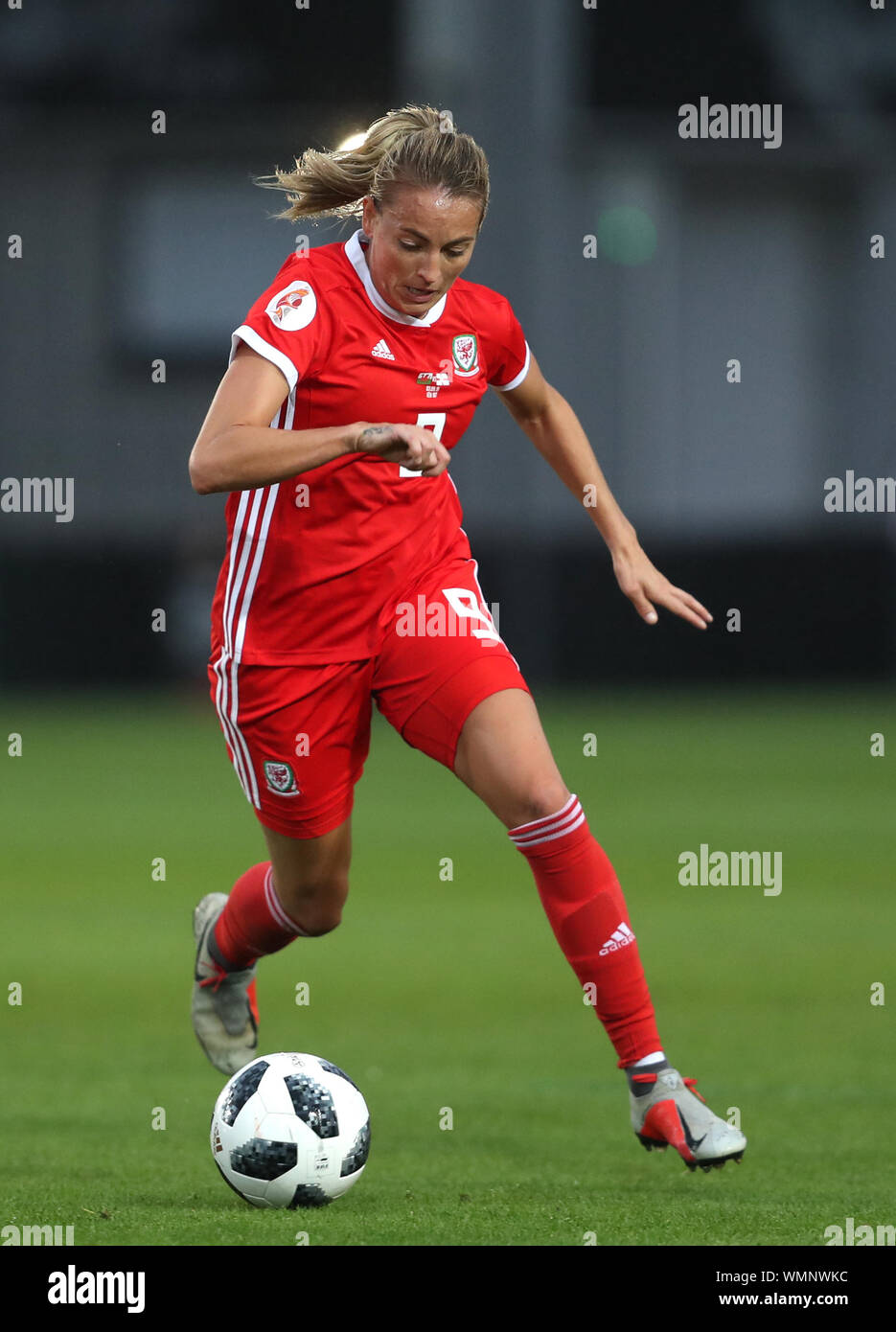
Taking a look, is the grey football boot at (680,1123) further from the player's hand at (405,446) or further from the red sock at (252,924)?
the player's hand at (405,446)

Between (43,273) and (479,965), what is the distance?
16.0 meters

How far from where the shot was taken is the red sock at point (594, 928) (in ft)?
17.3

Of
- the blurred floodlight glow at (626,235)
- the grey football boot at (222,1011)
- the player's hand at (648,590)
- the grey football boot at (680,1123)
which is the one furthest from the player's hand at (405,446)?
the blurred floodlight glow at (626,235)

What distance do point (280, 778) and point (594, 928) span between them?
100 cm

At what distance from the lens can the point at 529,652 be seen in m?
23.2

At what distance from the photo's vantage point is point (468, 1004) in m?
8.80

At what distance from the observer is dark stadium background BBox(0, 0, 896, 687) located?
2328 cm

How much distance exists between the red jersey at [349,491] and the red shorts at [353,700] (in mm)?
57

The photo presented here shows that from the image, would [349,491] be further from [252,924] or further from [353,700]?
[252,924]

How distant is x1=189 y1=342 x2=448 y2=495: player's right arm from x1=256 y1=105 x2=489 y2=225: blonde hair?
59cm

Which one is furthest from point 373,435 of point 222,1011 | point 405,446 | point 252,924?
point 222,1011

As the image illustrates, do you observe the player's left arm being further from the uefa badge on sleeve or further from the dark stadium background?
the dark stadium background

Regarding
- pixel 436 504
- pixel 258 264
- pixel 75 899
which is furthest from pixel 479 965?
pixel 258 264
